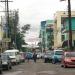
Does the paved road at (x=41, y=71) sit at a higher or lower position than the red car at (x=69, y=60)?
lower

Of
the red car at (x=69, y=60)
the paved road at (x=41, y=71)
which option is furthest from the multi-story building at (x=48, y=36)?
the paved road at (x=41, y=71)

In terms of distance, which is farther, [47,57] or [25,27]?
[25,27]

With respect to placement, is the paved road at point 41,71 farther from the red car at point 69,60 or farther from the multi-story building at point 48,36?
the multi-story building at point 48,36

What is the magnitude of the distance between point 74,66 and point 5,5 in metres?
34.5

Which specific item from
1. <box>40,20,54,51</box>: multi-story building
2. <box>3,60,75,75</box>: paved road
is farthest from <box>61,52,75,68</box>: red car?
<box>40,20,54,51</box>: multi-story building

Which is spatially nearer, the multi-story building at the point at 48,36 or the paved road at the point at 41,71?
the paved road at the point at 41,71

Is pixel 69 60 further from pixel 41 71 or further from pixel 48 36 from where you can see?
pixel 48 36

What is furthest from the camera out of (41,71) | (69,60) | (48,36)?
(48,36)

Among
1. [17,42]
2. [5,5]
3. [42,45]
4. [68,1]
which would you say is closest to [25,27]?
[17,42]

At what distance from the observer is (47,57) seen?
6334cm

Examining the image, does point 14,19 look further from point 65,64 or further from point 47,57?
point 65,64

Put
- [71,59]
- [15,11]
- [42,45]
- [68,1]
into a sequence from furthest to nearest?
[42,45] < [15,11] < [68,1] < [71,59]

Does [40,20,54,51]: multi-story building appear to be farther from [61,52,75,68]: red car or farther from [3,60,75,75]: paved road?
[3,60,75,75]: paved road

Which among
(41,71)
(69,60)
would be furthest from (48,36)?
(41,71)
